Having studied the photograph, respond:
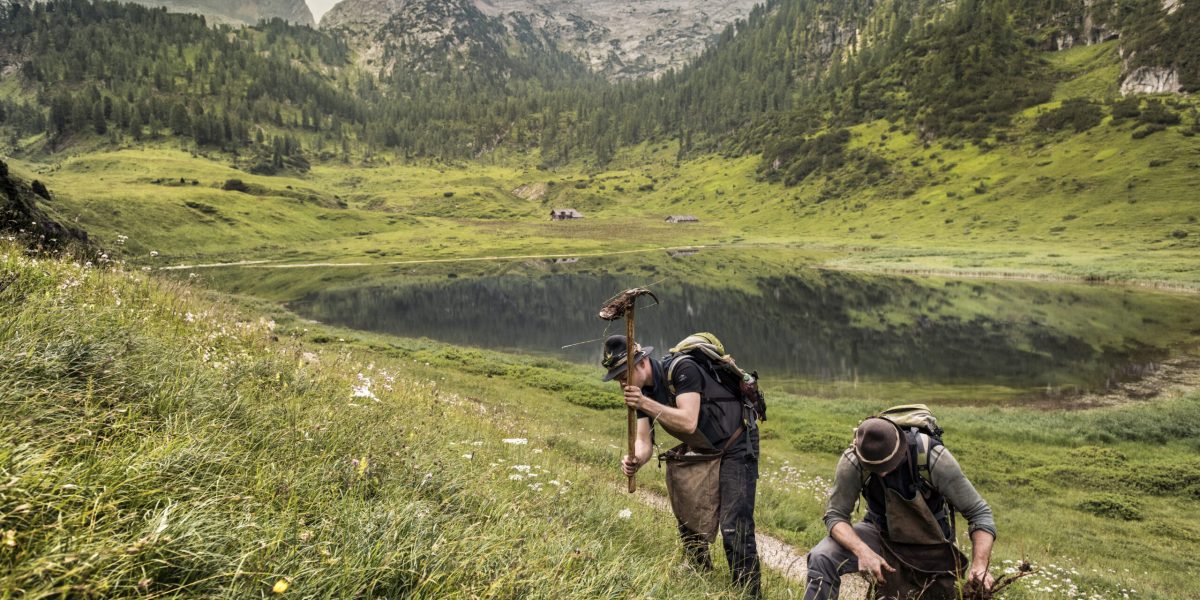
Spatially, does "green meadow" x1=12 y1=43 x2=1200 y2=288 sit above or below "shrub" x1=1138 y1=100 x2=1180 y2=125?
below

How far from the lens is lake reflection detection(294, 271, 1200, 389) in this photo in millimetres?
32250

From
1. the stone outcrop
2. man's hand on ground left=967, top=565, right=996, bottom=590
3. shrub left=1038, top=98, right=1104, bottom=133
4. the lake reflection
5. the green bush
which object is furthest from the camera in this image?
the stone outcrop

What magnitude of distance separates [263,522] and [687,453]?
163 inches

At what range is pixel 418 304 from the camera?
58.6 meters

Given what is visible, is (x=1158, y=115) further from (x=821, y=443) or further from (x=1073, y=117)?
(x=821, y=443)

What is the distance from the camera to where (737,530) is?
18.3ft

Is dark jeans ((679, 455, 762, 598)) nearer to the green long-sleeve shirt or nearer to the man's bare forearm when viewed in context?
the green long-sleeve shirt

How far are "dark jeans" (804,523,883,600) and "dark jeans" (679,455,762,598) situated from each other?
0.60 metres

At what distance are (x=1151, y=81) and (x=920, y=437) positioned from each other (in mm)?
172356

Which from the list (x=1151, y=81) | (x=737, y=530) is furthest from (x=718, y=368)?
(x=1151, y=81)

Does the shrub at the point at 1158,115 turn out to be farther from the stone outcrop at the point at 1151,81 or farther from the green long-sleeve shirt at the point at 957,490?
the green long-sleeve shirt at the point at 957,490

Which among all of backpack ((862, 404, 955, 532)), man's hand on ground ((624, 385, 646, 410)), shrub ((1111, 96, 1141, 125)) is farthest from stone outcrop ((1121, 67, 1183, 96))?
man's hand on ground ((624, 385, 646, 410))

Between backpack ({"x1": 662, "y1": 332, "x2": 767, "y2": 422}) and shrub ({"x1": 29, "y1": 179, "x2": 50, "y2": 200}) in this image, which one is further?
shrub ({"x1": 29, "y1": 179, "x2": 50, "y2": 200})

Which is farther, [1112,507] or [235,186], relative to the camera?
[235,186]
